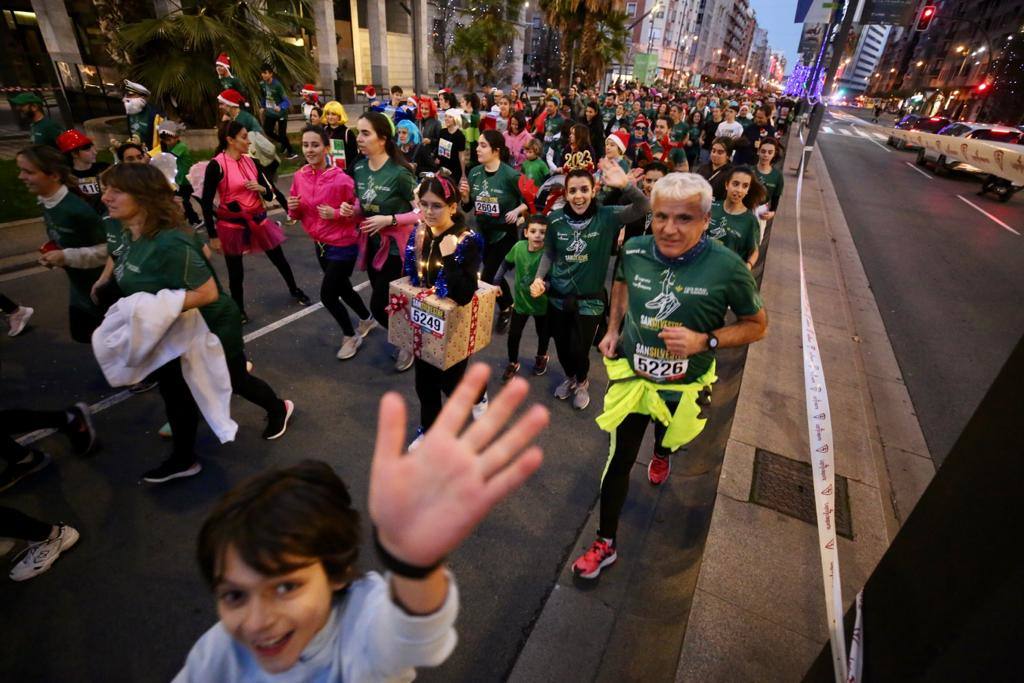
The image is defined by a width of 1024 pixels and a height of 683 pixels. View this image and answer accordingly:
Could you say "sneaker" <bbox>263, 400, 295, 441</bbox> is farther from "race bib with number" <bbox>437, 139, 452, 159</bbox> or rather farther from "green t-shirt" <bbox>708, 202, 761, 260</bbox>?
"race bib with number" <bbox>437, 139, 452, 159</bbox>

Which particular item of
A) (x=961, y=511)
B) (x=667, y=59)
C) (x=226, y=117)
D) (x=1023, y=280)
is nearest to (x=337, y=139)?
(x=226, y=117)

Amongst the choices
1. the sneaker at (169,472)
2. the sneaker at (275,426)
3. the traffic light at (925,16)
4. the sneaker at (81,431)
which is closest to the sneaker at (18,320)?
the sneaker at (81,431)

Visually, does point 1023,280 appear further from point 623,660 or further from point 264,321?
point 264,321

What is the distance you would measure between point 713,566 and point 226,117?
913 cm

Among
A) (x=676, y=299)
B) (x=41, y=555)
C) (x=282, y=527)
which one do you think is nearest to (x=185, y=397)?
(x=41, y=555)

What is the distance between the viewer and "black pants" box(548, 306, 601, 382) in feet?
13.7

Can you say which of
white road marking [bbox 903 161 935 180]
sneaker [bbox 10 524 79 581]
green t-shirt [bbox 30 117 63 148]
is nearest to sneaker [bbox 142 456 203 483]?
sneaker [bbox 10 524 79 581]

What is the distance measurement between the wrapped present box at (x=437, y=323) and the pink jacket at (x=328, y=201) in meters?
1.55

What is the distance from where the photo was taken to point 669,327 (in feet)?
8.12

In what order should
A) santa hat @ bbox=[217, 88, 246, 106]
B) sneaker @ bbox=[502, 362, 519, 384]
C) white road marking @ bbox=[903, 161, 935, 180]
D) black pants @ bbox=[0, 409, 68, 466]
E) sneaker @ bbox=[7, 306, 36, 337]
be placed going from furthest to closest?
white road marking @ bbox=[903, 161, 935, 180] < santa hat @ bbox=[217, 88, 246, 106] < sneaker @ bbox=[7, 306, 36, 337] < sneaker @ bbox=[502, 362, 519, 384] < black pants @ bbox=[0, 409, 68, 466]

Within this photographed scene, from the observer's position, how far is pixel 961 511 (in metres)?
1.17

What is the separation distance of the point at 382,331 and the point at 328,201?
1.66 meters

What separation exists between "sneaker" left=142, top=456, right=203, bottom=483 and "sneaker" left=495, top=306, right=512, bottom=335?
3453 mm

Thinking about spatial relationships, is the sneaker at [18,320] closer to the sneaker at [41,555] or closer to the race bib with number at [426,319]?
the sneaker at [41,555]
